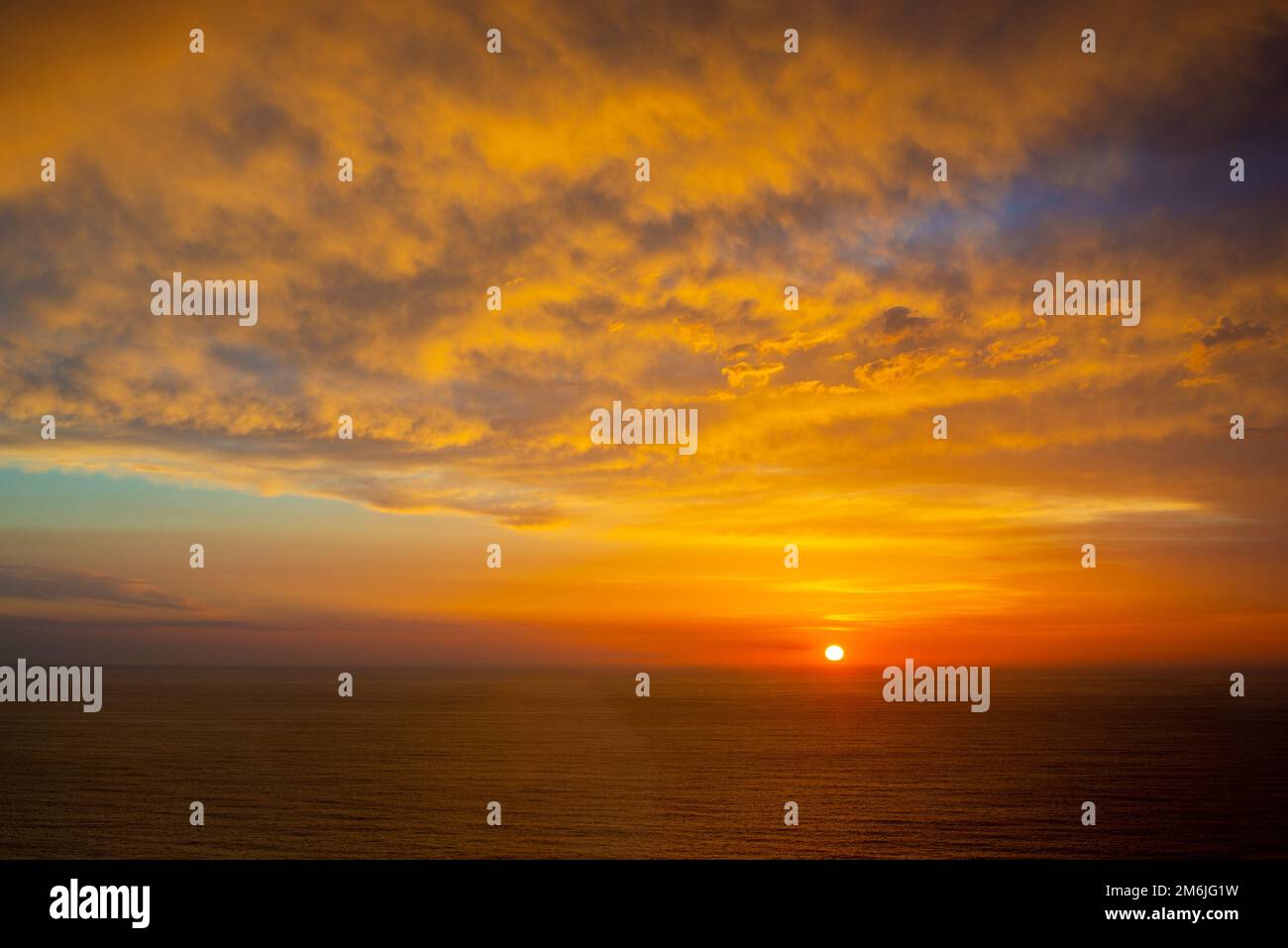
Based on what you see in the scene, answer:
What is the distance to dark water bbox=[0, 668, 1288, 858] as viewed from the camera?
55219mm

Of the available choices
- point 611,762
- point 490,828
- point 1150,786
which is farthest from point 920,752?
point 490,828

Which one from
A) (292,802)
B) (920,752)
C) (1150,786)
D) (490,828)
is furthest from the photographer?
(920,752)

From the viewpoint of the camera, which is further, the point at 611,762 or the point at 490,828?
the point at 611,762

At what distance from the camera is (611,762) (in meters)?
89.8

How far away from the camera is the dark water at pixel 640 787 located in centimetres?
5522

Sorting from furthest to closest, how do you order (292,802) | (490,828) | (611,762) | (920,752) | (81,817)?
1. (920,752)
2. (611,762)
3. (292,802)
4. (81,817)
5. (490,828)

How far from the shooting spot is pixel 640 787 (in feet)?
247

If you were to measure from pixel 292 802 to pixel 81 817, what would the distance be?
567 inches
